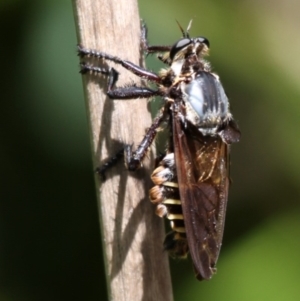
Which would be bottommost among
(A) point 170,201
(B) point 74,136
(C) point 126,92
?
(A) point 170,201

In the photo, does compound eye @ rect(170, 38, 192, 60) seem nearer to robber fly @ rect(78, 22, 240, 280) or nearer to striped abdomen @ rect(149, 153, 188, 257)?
robber fly @ rect(78, 22, 240, 280)

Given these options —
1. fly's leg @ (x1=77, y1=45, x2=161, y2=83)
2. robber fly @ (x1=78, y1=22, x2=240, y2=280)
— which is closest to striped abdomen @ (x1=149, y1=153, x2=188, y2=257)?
robber fly @ (x1=78, y1=22, x2=240, y2=280)

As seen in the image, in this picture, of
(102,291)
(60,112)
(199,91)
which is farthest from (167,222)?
(199,91)

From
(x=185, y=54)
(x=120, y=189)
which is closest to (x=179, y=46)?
(x=185, y=54)

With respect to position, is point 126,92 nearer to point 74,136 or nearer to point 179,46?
point 179,46

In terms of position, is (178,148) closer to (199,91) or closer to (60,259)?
(199,91)

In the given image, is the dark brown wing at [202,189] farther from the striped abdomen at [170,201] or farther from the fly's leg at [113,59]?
the fly's leg at [113,59]
